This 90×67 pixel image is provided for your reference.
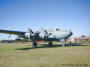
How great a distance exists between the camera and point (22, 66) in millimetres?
6270

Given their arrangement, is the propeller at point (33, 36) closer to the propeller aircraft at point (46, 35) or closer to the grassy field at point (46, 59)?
the propeller aircraft at point (46, 35)

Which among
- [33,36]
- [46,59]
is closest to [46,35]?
[33,36]

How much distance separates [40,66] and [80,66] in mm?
2388

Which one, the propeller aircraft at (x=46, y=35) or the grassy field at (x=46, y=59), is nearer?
the grassy field at (x=46, y=59)

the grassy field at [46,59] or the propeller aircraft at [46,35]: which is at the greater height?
the propeller aircraft at [46,35]

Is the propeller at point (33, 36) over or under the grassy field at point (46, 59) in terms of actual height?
over

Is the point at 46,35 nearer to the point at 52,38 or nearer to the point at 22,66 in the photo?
the point at 52,38

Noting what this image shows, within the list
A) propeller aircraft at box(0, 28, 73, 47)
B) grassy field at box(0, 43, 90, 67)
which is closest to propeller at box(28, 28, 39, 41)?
propeller aircraft at box(0, 28, 73, 47)

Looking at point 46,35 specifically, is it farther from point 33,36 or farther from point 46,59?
point 46,59

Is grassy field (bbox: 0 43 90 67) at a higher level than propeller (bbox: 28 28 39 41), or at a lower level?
lower

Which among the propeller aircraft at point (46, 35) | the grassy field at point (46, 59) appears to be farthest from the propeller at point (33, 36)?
the grassy field at point (46, 59)

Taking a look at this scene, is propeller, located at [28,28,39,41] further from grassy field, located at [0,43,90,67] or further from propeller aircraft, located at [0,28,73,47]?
grassy field, located at [0,43,90,67]

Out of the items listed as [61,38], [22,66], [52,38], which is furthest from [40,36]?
[22,66]

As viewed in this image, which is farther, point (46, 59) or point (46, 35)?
point (46, 35)
